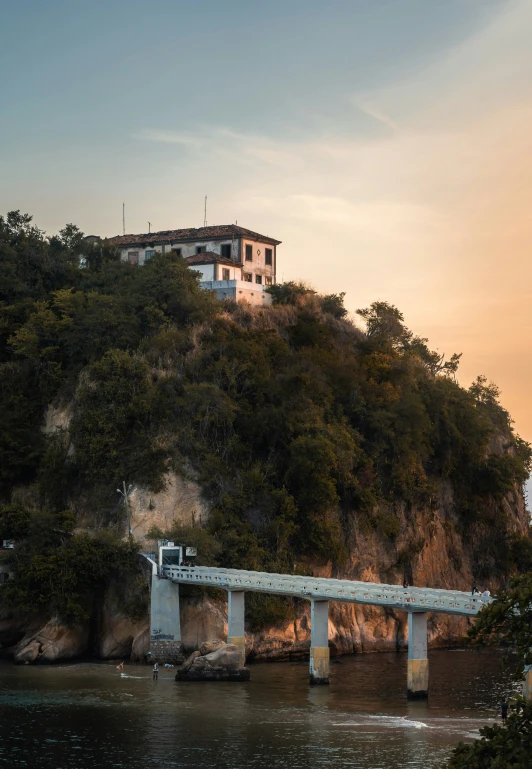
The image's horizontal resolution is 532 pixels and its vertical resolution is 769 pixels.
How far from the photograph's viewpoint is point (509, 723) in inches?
984

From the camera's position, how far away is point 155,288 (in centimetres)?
8544

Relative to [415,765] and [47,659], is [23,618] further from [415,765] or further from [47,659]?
[415,765]

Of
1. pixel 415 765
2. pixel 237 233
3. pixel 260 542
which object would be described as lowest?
pixel 415 765

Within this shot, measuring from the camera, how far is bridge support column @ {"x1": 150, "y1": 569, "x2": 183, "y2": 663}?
220 feet

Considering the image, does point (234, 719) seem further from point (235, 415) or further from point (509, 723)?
point (235, 415)

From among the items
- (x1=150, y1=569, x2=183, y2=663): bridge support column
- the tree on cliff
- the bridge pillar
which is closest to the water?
the bridge pillar

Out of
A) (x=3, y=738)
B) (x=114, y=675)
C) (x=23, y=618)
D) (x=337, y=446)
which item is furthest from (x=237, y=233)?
(x=3, y=738)

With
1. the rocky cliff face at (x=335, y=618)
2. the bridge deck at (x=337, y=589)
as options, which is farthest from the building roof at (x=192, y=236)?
the bridge deck at (x=337, y=589)

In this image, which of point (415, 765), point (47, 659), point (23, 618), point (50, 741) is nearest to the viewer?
point (415, 765)

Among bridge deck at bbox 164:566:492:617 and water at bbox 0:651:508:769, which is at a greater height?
bridge deck at bbox 164:566:492:617

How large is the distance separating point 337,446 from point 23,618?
22854 millimetres

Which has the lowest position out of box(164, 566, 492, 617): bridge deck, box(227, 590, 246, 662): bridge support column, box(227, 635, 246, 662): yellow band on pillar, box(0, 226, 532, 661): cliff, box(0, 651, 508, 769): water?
box(0, 651, 508, 769): water

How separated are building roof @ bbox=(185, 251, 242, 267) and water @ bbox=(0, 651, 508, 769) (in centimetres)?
3923

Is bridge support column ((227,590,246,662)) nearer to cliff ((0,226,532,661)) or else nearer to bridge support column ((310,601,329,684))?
cliff ((0,226,532,661))
